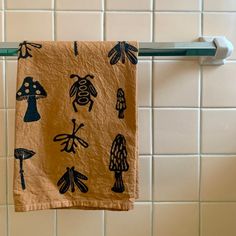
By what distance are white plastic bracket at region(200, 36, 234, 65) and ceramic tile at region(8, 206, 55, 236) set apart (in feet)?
1.50

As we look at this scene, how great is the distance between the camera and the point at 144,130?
2.64ft

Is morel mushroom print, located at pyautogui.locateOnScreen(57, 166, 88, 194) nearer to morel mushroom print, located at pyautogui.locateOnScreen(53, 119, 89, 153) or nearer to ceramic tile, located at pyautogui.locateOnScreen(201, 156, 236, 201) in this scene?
morel mushroom print, located at pyautogui.locateOnScreen(53, 119, 89, 153)

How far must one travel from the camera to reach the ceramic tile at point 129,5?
79 centimetres

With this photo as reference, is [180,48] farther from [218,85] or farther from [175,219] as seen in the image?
[175,219]

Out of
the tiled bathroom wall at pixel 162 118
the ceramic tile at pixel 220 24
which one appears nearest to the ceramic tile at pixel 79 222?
the tiled bathroom wall at pixel 162 118

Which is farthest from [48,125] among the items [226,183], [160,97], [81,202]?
[226,183]

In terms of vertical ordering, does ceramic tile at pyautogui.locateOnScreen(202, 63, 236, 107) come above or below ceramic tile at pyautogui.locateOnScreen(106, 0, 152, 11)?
below

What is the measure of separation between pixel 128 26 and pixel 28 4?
212 mm

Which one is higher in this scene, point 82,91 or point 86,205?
point 82,91

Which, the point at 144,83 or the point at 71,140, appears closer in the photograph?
the point at 71,140

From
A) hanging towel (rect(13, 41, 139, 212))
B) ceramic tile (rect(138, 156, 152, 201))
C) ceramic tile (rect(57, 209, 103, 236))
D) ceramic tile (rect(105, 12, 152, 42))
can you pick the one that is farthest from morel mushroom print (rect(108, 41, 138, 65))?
ceramic tile (rect(57, 209, 103, 236))

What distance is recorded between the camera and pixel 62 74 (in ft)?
2.23

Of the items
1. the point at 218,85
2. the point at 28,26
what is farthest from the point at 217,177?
the point at 28,26

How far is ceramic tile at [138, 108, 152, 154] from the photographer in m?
0.80
